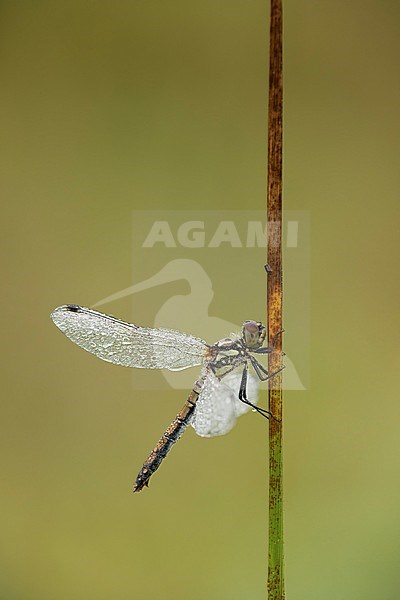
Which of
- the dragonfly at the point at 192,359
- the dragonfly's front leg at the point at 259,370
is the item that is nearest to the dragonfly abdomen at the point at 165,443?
the dragonfly at the point at 192,359

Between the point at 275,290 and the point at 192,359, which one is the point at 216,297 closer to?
the point at 192,359

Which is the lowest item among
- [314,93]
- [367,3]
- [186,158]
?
[186,158]

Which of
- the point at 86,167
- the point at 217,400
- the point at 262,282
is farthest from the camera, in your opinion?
the point at 86,167

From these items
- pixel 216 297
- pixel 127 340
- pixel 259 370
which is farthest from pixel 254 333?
pixel 216 297

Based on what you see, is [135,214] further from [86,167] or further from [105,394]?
[105,394]

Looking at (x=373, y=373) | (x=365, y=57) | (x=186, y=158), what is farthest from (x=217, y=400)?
(x=365, y=57)

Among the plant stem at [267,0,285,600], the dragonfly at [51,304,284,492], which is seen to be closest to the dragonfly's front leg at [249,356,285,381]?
the dragonfly at [51,304,284,492]
